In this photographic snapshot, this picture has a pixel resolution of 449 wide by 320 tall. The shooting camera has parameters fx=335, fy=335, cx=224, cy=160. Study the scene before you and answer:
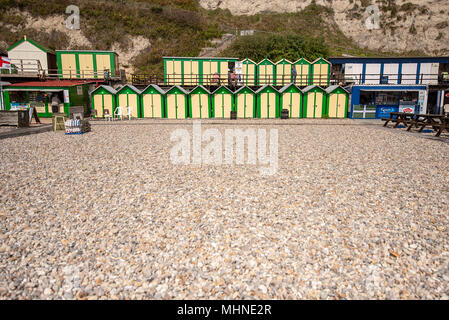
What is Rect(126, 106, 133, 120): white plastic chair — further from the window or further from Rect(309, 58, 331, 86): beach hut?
Rect(309, 58, 331, 86): beach hut

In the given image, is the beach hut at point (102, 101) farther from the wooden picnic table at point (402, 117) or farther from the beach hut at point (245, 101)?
the wooden picnic table at point (402, 117)

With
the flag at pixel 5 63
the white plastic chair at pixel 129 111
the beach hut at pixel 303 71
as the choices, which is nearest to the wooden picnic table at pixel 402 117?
the beach hut at pixel 303 71

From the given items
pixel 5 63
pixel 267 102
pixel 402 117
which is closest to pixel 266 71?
pixel 267 102

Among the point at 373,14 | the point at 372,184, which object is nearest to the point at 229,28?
the point at 373,14

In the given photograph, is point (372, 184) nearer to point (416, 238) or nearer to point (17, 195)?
point (416, 238)

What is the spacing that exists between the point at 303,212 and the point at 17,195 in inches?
209

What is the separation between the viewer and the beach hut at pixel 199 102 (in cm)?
2555

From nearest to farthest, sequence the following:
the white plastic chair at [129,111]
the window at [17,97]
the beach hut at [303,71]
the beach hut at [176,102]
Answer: the white plastic chair at [129,111], the window at [17,97], the beach hut at [176,102], the beach hut at [303,71]

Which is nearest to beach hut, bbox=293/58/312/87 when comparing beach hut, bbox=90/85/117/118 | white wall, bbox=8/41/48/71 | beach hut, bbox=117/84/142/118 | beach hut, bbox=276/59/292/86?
beach hut, bbox=276/59/292/86

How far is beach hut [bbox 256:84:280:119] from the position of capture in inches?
1009

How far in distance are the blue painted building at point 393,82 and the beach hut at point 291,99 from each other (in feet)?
14.2

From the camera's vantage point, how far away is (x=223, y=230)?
4.80 m

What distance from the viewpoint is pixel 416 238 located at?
454cm

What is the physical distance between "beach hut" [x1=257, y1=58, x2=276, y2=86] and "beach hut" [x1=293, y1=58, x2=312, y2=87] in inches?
81.4
